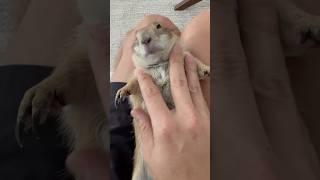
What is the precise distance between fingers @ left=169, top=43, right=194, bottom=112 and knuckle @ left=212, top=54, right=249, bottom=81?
0.07 meters

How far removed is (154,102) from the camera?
95 cm

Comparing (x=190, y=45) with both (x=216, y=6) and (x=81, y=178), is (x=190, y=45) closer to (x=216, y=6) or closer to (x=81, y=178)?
(x=216, y=6)

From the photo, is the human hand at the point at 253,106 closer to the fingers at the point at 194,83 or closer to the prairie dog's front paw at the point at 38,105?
the fingers at the point at 194,83

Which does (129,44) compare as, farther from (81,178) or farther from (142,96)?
(81,178)

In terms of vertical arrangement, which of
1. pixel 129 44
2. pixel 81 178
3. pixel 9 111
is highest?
pixel 129 44

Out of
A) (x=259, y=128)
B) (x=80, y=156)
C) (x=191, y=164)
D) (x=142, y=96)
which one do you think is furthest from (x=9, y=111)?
(x=259, y=128)

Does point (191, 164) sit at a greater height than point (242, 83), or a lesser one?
lesser

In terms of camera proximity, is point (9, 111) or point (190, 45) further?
point (190, 45)

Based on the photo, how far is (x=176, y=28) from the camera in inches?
38.8

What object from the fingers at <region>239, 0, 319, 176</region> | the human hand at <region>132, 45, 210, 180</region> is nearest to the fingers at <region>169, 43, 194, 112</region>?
the human hand at <region>132, 45, 210, 180</region>

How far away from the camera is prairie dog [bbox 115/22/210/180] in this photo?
3.12 ft

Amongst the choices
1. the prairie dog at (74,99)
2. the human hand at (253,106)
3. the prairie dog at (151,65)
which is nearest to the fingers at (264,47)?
the human hand at (253,106)

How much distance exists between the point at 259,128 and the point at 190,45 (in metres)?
0.23

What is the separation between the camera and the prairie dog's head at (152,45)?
3.13ft
